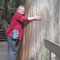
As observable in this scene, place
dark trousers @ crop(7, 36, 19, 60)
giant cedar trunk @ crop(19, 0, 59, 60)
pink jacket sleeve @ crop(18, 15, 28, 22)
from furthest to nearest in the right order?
dark trousers @ crop(7, 36, 19, 60)
pink jacket sleeve @ crop(18, 15, 28, 22)
giant cedar trunk @ crop(19, 0, 59, 60)

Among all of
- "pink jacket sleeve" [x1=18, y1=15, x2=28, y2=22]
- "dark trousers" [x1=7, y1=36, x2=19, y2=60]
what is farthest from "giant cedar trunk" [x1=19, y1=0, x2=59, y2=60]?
"dark trousers" [x1=7, y1=36, x2=19, y2=60]

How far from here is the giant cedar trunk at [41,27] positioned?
3.03 metres

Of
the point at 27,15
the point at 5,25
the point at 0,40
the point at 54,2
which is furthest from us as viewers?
the point at 5,25

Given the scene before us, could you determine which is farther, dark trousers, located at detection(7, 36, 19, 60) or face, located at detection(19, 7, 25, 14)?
dark trousers, located at detection(7, 36, 19, 60)

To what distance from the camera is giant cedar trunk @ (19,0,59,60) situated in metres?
3.03

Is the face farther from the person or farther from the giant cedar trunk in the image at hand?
the giant cedar trunk

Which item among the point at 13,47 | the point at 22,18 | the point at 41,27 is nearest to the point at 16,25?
the point at 22,18

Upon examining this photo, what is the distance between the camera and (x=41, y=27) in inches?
121

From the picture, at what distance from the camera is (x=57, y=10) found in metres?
3.04

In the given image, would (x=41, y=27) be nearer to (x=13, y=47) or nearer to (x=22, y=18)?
(x=22, y=18)

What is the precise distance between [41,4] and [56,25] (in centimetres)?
41

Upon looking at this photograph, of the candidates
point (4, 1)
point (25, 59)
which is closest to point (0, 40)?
point (4, 1)

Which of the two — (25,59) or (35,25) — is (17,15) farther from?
(25,59)

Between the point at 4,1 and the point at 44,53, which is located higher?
the point at 4,1
